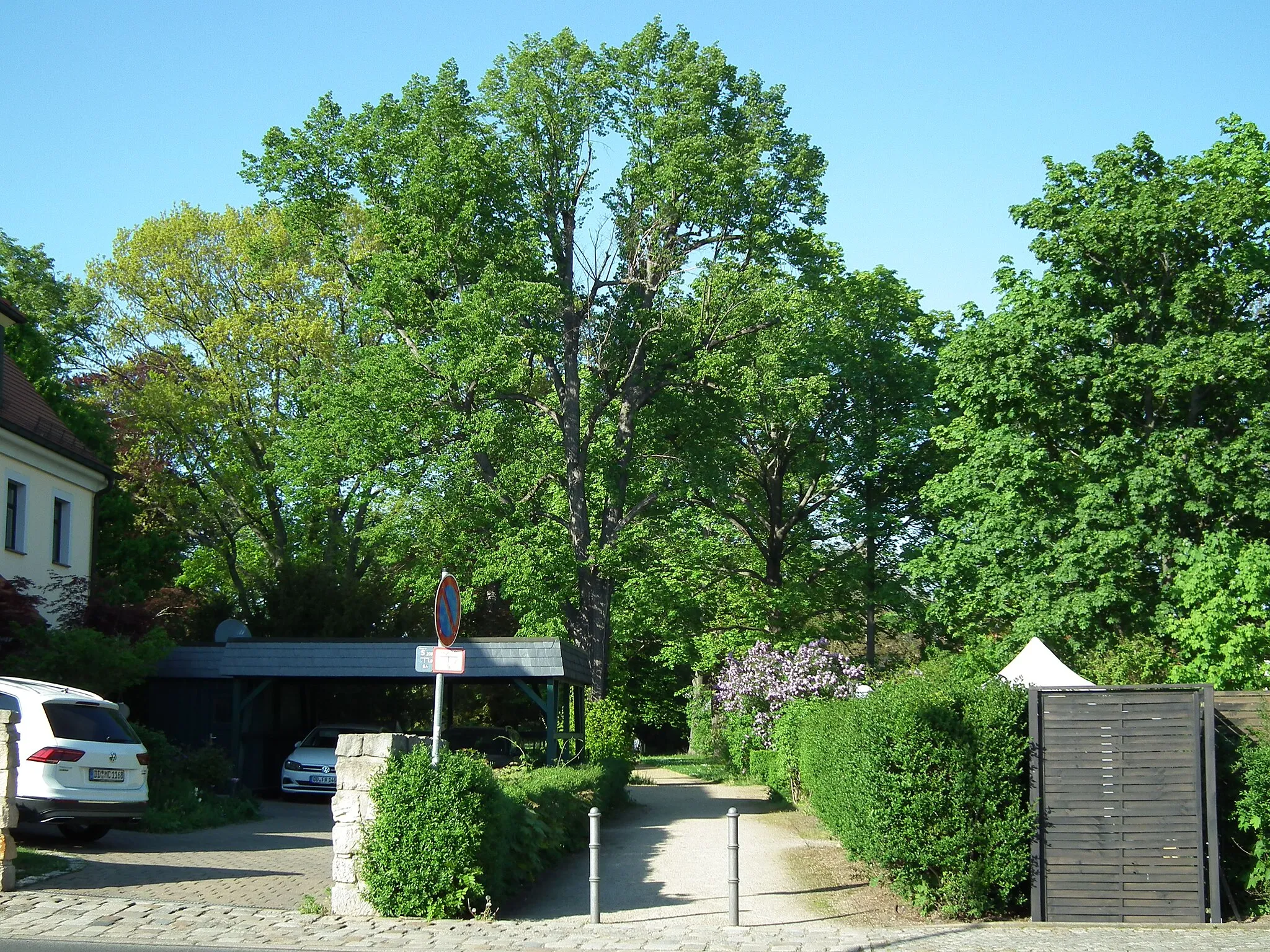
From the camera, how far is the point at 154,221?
3775 cm

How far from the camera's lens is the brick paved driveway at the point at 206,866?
11773mm

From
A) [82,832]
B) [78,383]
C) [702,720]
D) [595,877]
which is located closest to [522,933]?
[595,877]

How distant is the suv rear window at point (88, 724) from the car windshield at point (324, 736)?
35.2 ft

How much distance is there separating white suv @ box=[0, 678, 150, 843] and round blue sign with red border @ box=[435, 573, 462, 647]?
4930 mm

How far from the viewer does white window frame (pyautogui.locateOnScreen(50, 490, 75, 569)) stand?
85.7 feet

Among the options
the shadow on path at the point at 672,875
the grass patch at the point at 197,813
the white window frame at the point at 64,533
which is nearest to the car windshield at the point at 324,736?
the grass patch at the point at 197,813

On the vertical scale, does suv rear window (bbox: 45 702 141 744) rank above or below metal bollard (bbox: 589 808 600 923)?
above

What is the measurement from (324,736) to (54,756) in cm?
1251

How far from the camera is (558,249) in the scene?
3209 centimetres

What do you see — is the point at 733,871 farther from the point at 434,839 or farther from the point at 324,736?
the point at 324,736

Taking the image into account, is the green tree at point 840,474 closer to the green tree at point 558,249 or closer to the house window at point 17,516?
the green tree at point 558,249

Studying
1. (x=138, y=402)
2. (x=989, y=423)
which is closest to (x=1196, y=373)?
(x=989, y=423)

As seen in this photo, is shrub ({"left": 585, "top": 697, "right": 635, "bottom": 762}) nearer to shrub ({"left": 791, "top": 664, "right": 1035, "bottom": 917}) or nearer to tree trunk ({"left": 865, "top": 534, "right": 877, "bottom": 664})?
tree trunk ({"left": 865, "top": 534, "right": 877, "bottom": 664})

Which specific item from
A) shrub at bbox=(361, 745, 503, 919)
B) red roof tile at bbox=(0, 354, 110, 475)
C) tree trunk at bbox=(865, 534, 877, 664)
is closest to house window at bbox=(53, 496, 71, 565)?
red roof tile at bbox=(0, 354, 110, 475)
